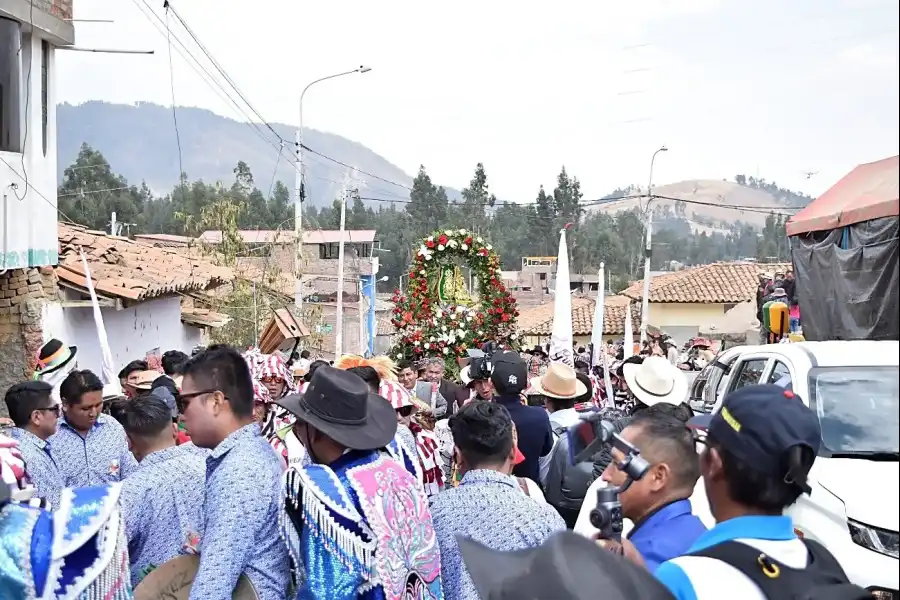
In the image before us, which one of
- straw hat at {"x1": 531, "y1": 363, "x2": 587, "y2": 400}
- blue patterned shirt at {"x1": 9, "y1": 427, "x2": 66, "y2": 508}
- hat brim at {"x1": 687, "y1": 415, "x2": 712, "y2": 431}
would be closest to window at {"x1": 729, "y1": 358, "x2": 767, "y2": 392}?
straw hat at {"x1": 531, "y1": 363, "x2": 587, "y2": 400}

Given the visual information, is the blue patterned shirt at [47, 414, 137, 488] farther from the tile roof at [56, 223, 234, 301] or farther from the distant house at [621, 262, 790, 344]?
the distant house at [621, 262, 790, 344]

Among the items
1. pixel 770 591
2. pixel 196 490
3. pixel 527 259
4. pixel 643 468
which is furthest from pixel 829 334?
pixel 527 259

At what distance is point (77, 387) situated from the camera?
551cm

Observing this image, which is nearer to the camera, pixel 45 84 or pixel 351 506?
pixel 351 506

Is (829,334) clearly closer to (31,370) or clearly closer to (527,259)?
(31,370)

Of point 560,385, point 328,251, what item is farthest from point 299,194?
point 328,251

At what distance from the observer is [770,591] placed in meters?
2.08

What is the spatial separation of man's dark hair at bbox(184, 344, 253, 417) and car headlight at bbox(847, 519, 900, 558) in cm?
328

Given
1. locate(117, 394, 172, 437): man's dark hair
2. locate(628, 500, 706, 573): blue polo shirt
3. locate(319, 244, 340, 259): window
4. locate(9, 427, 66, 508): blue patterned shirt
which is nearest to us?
locate(628, 500, 706, 573): blue polo shirt

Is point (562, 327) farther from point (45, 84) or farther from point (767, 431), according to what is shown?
point (767, 431)

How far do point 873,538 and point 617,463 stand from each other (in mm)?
2762

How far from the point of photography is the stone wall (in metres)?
11.7

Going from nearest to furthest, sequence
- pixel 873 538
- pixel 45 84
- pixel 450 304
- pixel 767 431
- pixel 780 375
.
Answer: pixel 767 431 < pixel 873 538 < pixel 780 375 < pixel 45 84 < pixel 450 304

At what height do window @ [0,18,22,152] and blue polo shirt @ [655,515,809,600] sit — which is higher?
window @ [0,18,22,152]
